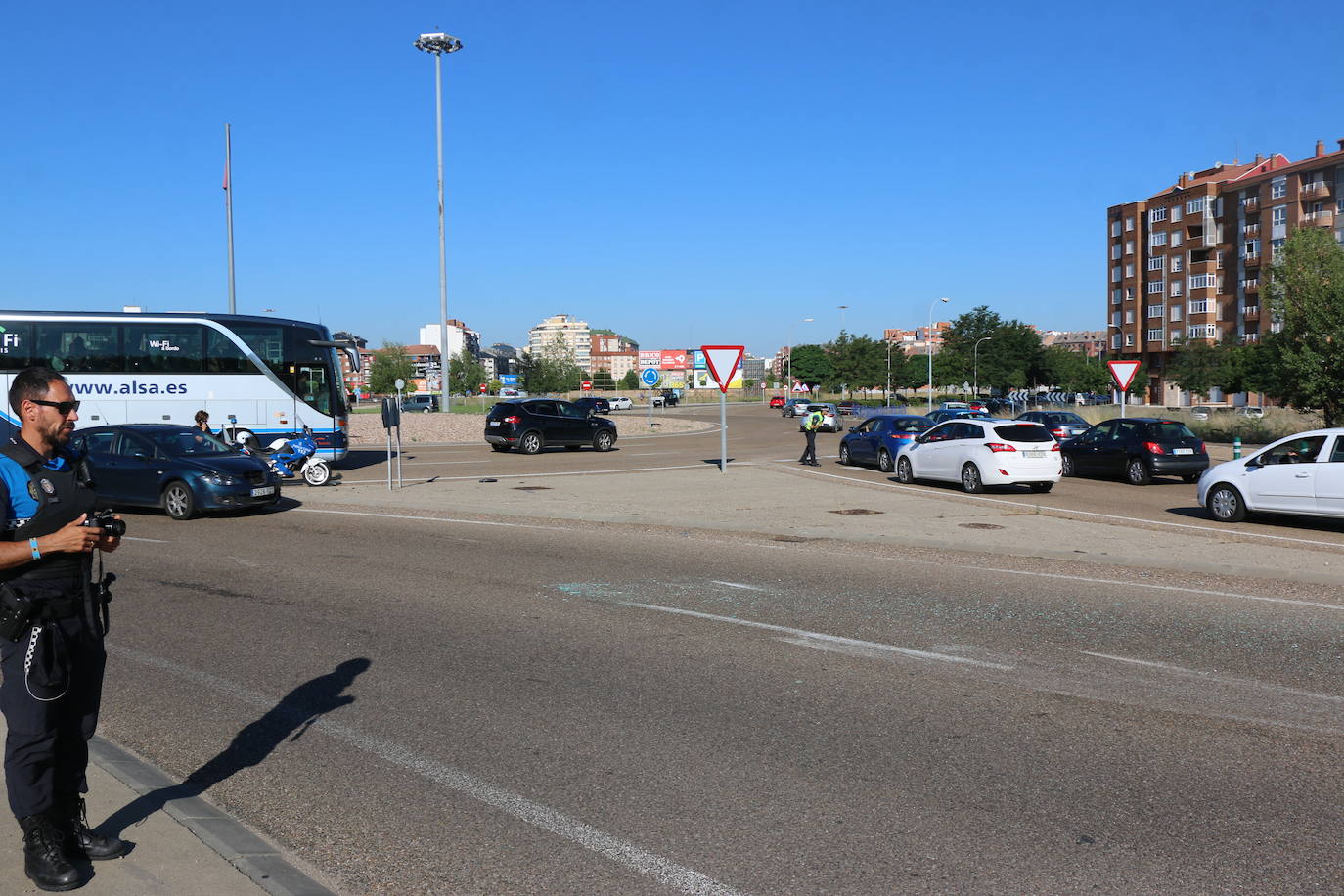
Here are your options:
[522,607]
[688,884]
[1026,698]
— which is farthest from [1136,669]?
[522,607]

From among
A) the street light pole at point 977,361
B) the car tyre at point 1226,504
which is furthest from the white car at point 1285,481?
the street light pole at point 977,361

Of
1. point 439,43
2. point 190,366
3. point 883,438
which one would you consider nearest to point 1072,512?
point 883,438

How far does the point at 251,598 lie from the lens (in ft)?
33.3

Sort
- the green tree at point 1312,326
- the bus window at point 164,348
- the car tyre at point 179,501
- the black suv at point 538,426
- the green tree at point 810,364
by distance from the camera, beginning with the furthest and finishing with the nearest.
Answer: the green tree at point 810,364
the black suv at point 538,426
the green tree at point 1312,326
the bus window at point 164,348
the car tyre at point 179,501

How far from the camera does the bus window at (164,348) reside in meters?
25.9

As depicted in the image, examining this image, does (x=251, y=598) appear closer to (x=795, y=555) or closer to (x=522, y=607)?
(x=522, y=607)

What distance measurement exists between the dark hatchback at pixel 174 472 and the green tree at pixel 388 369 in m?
94.0

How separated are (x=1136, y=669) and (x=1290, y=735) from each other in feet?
4.97

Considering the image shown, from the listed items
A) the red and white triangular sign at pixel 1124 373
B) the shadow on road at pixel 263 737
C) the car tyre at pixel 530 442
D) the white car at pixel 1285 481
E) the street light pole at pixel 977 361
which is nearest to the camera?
the shadow on road at pixel 263 737

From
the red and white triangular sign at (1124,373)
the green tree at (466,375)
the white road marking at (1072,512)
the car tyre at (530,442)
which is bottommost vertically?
the white road marking at (1072,512)

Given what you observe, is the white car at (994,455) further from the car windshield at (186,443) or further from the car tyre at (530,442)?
the car tyre at (530,442)

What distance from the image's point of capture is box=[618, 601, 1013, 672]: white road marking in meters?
7.47

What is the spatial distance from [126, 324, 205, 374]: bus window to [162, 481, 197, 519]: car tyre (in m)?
10.2

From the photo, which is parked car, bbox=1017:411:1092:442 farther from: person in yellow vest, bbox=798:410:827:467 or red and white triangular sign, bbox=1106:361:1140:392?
person in yellow vest, bbox=798:410:827:467
